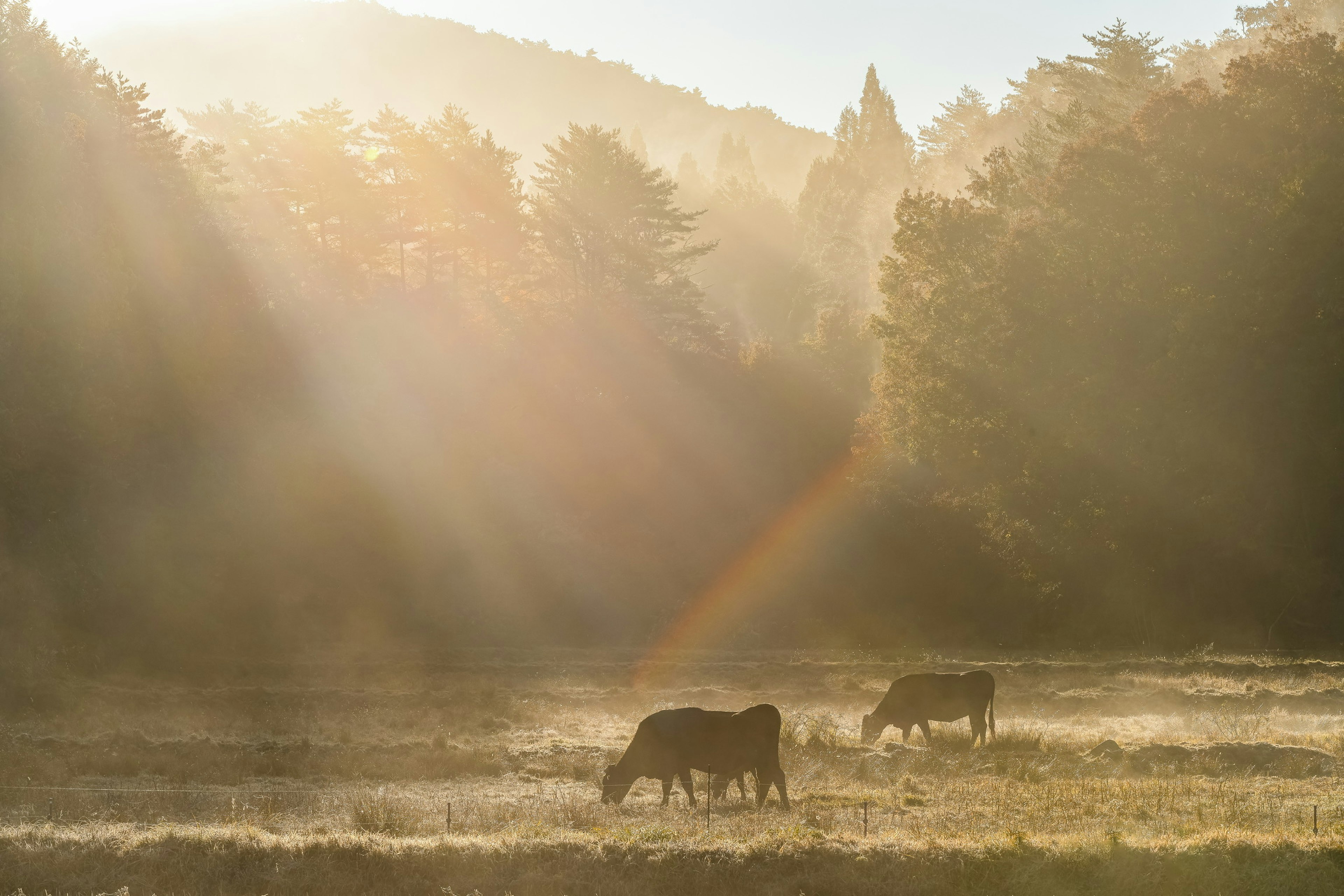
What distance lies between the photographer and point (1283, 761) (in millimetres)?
19469

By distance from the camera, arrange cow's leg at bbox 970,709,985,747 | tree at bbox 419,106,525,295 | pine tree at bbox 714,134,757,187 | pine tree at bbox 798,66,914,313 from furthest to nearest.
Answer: pine tree at bbox 714,134,757,187 → pine tree at bbox 798,66,914,313 → tree at bbox 419,106,525,295 → cow's leg at bbox 970,709,985,747

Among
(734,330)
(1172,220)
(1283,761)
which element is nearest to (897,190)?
(734,330)

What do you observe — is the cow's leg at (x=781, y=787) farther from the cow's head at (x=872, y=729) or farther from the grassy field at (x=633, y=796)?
the cow's head at (x=872, y=729)

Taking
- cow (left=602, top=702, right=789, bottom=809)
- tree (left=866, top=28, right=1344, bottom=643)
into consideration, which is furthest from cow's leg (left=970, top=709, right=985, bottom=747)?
tree (left=866, top=28, right=1344, bottom=643)

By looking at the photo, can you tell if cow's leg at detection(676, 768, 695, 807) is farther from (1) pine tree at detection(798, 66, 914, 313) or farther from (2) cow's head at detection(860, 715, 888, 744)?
(1) pine tree at detection(798, 66, 914, 313)

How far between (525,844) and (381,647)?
36308 millimetres

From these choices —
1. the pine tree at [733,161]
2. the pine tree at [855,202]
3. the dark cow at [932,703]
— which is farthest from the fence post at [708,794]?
the pine tree at [733,161]

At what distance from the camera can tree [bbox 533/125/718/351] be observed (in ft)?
242

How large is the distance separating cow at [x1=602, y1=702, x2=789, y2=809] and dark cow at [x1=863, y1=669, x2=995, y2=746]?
6973mm

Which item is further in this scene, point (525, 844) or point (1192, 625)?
point (1192, 625)

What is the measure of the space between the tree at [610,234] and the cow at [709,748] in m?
57.0

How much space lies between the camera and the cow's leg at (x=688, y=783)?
16703 millimetres

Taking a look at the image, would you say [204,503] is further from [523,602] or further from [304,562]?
[523,602]

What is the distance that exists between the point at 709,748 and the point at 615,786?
5.67ft
